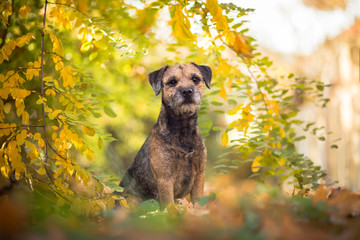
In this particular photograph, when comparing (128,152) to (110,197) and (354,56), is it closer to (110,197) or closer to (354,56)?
(110,197)

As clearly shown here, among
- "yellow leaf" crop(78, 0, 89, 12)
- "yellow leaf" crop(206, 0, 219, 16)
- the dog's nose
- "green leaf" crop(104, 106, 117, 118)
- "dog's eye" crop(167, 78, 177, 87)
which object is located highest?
"yellow leaf" crop(78, 0, 89, 12)

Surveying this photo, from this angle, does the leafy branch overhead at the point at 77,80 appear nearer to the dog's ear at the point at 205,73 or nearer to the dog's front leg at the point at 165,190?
the dog's ear at the point at 205,73

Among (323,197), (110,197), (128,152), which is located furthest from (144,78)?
(323,197)

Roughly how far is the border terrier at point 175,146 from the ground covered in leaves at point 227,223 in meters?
1.29

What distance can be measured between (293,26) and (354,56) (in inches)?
91.1

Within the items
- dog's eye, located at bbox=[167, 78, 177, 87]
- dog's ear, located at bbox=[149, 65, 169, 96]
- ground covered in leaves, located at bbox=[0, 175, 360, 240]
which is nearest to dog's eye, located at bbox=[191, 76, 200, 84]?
dog's eye, located at bbox=[167, 78, 177, 87]

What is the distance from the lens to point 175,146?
3.49 meters

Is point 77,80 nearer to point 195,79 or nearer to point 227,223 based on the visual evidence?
point 195,79

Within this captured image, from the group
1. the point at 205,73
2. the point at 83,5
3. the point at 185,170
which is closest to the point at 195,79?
the point at 205,73

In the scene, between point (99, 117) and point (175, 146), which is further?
point (99, 117)

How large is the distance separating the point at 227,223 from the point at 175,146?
197 cm

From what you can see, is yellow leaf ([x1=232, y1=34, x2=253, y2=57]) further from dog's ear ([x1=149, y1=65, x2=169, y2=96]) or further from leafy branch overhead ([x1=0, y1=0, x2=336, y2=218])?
dog's ear ([x1=149, y1=65, x2=169, y2=96])

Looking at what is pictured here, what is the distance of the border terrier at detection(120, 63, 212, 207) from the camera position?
136 inches

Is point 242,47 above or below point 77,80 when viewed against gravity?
above
